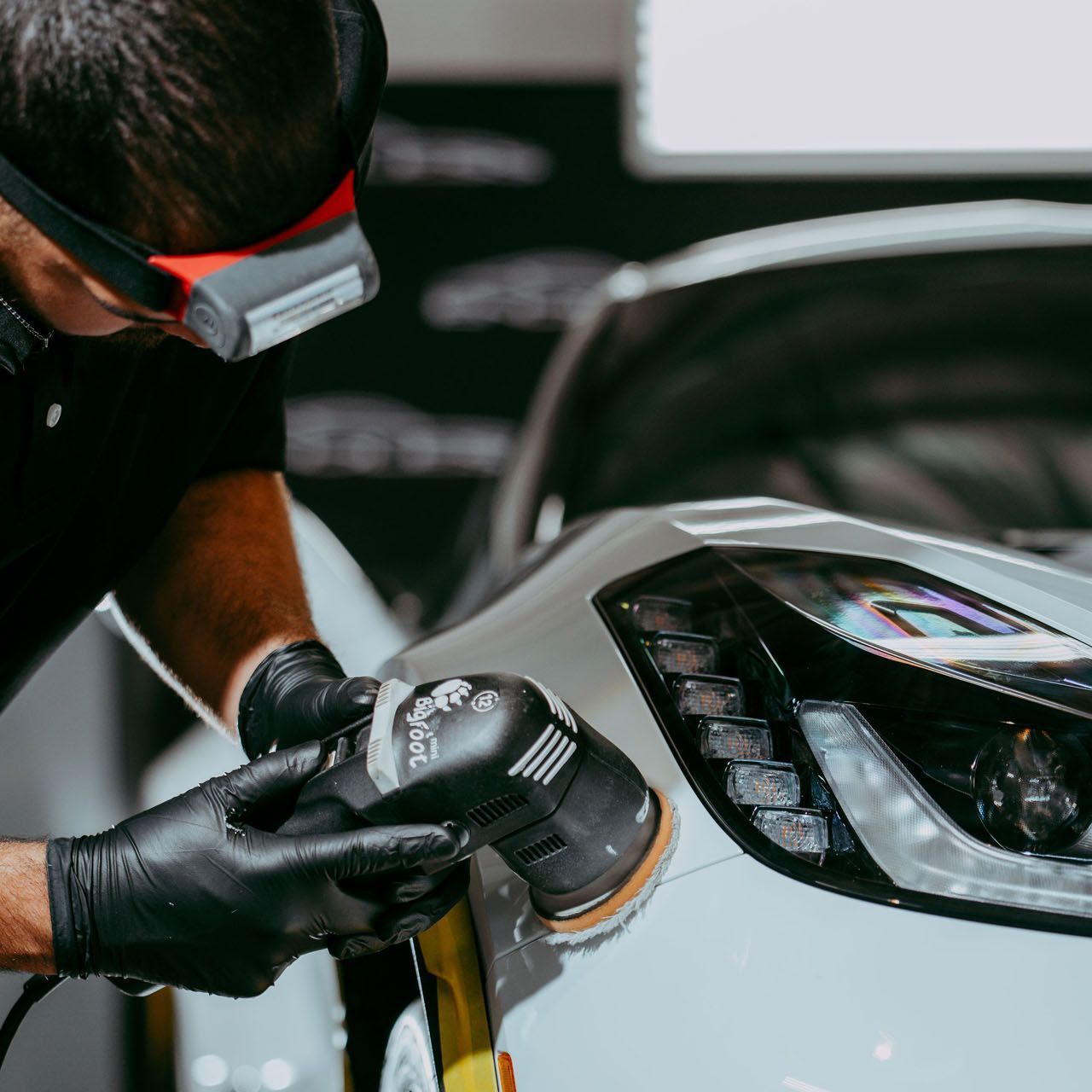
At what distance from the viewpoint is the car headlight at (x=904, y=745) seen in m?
0.72

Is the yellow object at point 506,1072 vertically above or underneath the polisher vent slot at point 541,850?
underneath

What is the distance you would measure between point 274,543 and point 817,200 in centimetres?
354

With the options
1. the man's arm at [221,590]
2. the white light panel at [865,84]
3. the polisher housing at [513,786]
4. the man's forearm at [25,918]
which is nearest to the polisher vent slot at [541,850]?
the polisher housing at [513,786]

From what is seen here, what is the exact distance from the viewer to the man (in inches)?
25.9

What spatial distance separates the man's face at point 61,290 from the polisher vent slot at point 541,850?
16.1 inches

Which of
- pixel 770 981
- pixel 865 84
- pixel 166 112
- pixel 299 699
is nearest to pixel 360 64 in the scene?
pixel 166 112

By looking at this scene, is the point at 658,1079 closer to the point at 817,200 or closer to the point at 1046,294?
the point at 1046,294

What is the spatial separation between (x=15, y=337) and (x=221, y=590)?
0.48 metres

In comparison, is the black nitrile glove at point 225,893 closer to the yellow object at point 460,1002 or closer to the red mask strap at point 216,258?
the yellow object at point 460,1002

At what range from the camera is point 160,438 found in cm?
115

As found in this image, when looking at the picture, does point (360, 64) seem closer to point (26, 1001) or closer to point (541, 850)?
point (541, 850)

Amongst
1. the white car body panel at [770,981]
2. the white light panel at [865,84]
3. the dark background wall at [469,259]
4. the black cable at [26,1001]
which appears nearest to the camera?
the white car body panel at [770,981]

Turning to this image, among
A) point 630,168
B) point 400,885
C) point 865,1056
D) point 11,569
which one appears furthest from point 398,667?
point 630,168

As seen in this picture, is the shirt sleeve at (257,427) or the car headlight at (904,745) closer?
the car headlight at (904,745)
